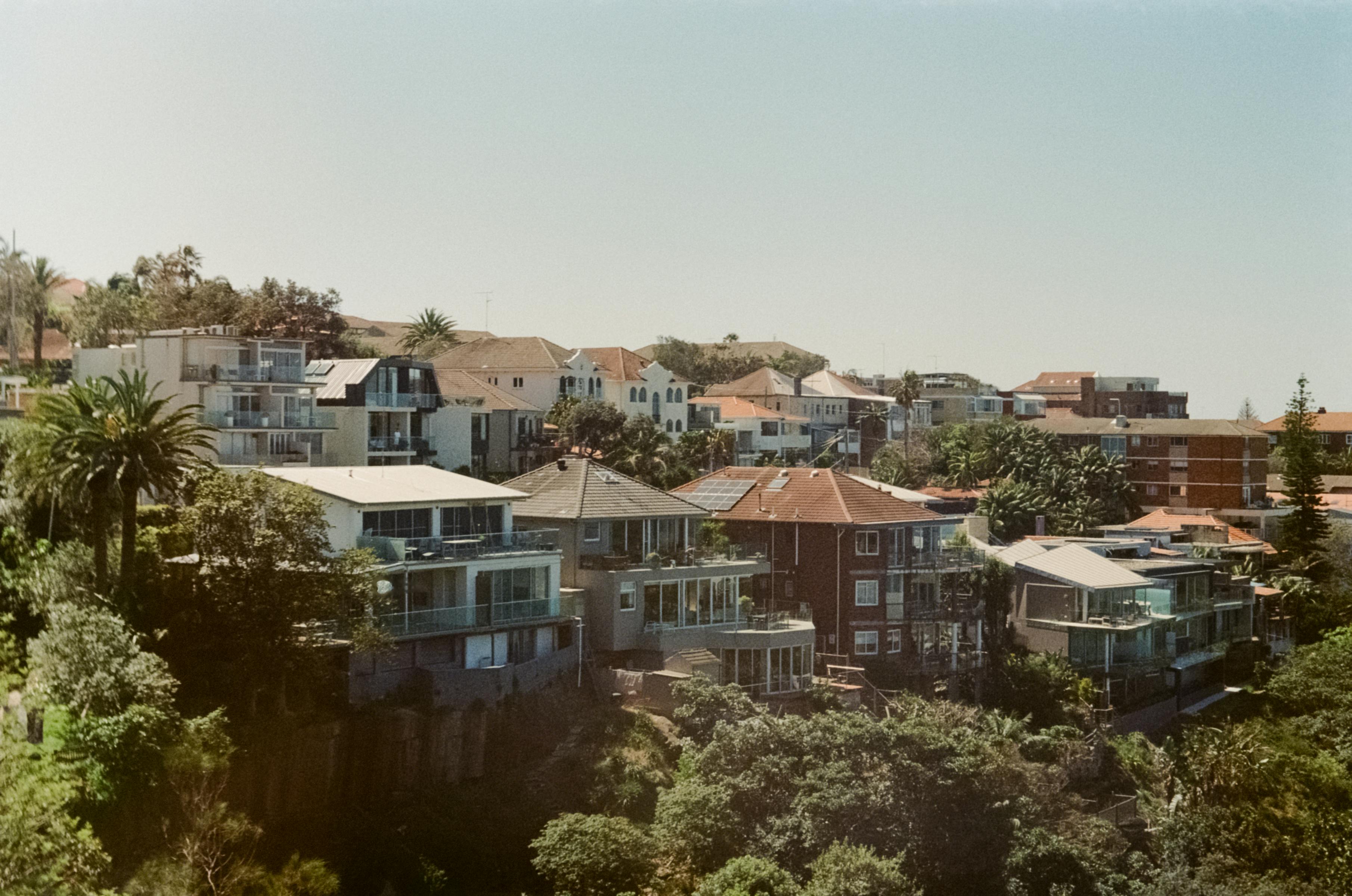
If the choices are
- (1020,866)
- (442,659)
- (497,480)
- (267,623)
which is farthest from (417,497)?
(497,480)

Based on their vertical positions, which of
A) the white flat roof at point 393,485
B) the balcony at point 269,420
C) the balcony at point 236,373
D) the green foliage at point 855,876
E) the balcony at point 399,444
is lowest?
the green foliage at point 855,876

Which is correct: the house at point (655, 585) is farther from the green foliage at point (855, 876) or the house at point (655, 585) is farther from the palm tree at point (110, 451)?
the palm tree at point (110, 451)

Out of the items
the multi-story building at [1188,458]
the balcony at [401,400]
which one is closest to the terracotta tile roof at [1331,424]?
the multi-story building at [1188,458]

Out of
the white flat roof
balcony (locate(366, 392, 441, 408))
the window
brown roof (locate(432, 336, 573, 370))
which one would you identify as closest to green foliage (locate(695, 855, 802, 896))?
the white flat roof

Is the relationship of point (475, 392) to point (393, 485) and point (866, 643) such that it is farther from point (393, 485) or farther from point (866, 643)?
point (393, 485)

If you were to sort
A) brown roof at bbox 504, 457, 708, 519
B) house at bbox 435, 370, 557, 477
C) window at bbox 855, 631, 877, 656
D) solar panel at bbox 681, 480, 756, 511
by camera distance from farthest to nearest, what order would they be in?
house at bbox 435, 370, 557, 477
solar panel at bbox 681, 480, 756, 511
window at bbox 855, 631, 877, 656
brown roof at bbox 504, 457, 708, 519

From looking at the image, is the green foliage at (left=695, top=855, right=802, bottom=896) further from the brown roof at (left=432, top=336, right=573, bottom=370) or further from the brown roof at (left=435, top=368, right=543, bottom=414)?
the brown roof at (left=432, top=336, right=573, bottom=370)

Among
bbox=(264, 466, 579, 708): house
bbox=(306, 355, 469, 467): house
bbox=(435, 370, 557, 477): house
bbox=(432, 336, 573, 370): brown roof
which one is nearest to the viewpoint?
bbox=(264, 466, 579, 708): house
